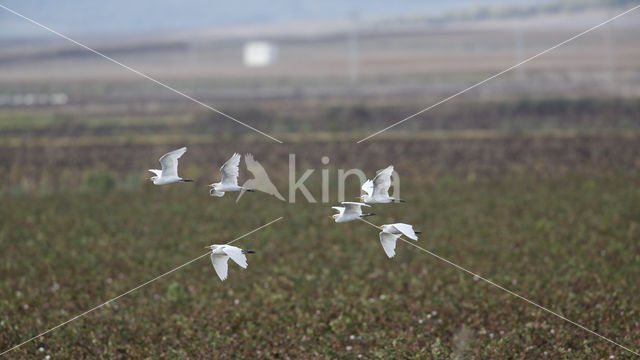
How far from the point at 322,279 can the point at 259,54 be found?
110708 millimetres

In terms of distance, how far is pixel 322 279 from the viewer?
1638 cm

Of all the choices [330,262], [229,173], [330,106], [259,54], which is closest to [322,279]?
[330,262]

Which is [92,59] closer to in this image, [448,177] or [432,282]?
[448,177]

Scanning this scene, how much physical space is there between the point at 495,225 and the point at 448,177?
32.5 ft

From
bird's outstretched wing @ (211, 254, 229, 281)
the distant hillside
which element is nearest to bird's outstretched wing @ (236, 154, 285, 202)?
bird's outstretched wing @ (211, 254, 229, 281)

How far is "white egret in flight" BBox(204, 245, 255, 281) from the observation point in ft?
20.0

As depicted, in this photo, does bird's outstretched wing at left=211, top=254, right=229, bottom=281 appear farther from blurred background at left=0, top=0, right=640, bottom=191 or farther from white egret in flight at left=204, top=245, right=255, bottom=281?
blurred background at left=0, top=0, right=640, bottom=191

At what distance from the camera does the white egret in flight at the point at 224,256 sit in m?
6.11

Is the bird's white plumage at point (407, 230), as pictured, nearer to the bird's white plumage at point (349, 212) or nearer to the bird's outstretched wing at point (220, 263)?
the bird's white plumage at point (349, 212)

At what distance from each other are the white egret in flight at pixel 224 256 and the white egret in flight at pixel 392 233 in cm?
98

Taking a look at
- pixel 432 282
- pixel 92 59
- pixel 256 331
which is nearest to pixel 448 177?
pixel 432 282

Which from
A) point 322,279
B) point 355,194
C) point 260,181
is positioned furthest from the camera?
point 355,194

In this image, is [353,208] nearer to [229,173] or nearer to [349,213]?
[349,213]

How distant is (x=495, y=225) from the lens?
2197 cm
